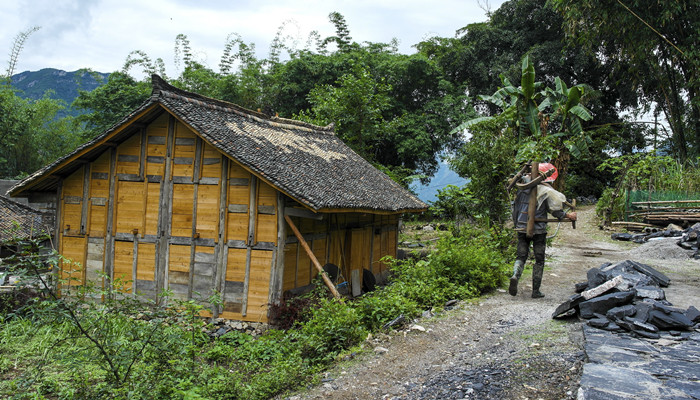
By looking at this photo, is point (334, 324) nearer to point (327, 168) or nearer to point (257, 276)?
point (257, 276)

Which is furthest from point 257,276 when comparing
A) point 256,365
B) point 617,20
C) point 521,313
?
point 617,20

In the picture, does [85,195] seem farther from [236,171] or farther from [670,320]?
[670,320]

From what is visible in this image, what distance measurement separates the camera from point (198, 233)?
10.6m

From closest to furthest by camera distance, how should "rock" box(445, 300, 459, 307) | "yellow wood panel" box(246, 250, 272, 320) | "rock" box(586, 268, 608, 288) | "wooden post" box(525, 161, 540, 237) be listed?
"rock" box(586, 268, 608, 288) < "wooden post" box(525, 161, 540, 237) < "rock" box(445, 300, 459, 307) < "yellow wood panel" box(246, 250, 272, 320)

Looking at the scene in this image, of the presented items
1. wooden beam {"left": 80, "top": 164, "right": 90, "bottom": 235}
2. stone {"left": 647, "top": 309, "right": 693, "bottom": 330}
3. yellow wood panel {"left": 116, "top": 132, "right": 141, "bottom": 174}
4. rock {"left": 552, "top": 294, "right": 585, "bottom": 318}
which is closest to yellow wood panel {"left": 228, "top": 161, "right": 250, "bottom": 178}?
yellow wood panel {"left": 116, "top": 132, "right": 141, "bottom": 174}

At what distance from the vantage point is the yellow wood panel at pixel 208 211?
10.5 metres

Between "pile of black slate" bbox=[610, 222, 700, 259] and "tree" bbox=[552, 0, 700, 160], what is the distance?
646 centimetres

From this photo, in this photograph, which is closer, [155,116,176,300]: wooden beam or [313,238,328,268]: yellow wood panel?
[155,116,176,300]: wooden beam

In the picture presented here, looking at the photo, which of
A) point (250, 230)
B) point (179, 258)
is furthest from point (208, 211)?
point (179, 258)

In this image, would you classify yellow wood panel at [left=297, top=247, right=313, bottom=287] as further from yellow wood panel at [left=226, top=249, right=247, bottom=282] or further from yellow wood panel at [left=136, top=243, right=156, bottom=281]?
yellow wood panel at [left=136, top=243, right=156, bottom=281]

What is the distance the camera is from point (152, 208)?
1095 cm

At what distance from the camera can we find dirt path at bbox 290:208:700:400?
4.62 meters

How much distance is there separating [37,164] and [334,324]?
36103mm

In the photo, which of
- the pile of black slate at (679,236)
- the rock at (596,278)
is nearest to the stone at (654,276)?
the rock at (596,278)
